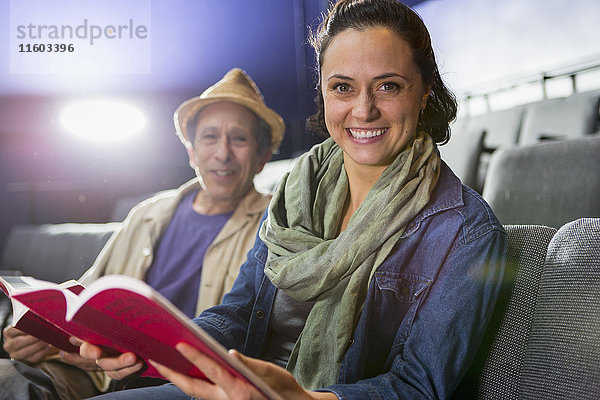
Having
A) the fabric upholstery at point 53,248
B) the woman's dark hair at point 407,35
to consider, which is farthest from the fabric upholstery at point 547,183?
the fabric upholstery at point 53,248

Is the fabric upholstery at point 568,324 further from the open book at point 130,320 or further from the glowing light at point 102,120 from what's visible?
the glowing light at point 102,120

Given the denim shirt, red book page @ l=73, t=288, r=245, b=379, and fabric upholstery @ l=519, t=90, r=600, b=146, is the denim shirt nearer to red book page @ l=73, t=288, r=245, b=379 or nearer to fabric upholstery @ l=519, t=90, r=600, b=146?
red book page @ l=73, t=288, r=245, b=379

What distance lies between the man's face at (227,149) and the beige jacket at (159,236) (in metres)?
0.04

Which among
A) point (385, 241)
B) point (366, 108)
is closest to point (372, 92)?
point (366, 108)

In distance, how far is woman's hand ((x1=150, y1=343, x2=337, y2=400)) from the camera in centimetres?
39

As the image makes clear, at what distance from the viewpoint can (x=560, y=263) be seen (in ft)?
2.00

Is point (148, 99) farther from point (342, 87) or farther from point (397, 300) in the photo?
point (397, 300)

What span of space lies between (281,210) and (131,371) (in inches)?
11.7

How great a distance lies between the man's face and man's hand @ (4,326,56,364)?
455 millimetres

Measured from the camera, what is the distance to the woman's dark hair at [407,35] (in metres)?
0.61

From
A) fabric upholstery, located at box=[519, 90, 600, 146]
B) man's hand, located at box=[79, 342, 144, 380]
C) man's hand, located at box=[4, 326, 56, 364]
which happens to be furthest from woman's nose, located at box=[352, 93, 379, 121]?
fabric upholstery, located at box=[519, 90, 600, 146]

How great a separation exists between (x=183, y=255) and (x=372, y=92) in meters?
0.63

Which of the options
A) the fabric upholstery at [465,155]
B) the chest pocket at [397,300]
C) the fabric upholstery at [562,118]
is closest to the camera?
the chest pocket at [397,300]

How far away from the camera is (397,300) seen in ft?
2.04
